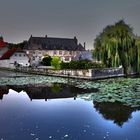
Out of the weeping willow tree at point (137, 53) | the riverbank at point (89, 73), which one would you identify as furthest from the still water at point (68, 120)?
the weeping willow tree at point (137, 53)

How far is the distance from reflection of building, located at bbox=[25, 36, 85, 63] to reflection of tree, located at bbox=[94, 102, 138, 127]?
59.6 meters

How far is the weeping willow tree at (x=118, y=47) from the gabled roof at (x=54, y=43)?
42.6m

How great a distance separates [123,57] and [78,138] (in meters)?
25.2

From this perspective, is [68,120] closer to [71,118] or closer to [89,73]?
[71,118]

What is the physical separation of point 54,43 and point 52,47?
137cm

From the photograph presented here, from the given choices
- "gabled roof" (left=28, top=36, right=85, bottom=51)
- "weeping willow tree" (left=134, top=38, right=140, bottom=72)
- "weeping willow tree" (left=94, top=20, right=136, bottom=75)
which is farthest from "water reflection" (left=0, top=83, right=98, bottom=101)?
"gabled roof" (left=28, top=36, right=85, bottom=51)

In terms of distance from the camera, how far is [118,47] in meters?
32.2

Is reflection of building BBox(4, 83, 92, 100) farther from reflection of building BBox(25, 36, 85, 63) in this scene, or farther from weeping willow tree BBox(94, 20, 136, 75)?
reflection of building BBox(25, 36, 85, 63)

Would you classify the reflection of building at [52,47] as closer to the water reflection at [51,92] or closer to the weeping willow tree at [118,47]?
the weeping willow tree at [118,47]

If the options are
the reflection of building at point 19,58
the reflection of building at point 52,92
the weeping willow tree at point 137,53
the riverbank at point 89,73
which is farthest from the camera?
the reflection of building at point 19,58

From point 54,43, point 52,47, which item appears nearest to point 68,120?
point 52,47

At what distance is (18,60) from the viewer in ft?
202

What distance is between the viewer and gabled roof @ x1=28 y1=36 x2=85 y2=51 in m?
74.4

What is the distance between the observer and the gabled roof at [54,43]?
74.4 metres
